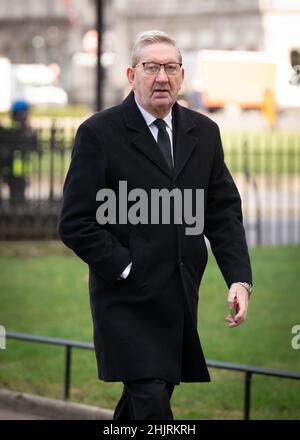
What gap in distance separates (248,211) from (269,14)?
4593 cm

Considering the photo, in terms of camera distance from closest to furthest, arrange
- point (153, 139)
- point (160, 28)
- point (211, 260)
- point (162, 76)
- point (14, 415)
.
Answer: point (162, 76), point (153, 139), point (14, 415), point (211, 260), point (160, 28)

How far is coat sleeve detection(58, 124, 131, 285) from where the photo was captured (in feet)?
15.9

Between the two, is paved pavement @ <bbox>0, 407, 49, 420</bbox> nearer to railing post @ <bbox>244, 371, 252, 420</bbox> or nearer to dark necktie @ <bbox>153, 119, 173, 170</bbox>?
railing post @ <bbox>244, 371, 252, 420</bbox>

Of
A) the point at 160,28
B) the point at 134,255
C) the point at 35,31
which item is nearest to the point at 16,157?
the point at 134,255

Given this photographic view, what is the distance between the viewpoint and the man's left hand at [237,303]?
A: 4.96 metres

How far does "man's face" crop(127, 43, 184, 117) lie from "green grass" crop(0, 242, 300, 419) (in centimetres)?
249

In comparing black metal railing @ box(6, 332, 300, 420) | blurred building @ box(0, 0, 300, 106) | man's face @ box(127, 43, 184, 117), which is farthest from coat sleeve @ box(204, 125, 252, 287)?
blurred building @ box(0, 0, 300, 106)

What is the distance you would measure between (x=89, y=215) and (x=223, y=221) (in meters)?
0.60

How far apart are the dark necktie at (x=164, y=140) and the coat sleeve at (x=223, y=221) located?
237 mm

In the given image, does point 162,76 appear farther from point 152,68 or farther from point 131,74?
point 131,74

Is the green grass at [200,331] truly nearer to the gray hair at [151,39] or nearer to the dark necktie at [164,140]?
the dark necktie at [164,140]

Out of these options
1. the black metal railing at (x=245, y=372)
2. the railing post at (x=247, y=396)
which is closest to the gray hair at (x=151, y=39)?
the black metal railing at (x=245, y=372)

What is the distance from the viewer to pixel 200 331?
9500mm
